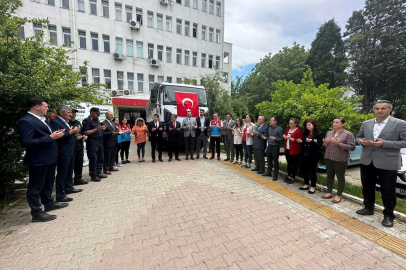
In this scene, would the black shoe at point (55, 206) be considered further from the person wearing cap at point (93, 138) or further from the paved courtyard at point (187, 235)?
the person wearing cap at point (93, 138)

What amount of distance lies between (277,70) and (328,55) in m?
5.80

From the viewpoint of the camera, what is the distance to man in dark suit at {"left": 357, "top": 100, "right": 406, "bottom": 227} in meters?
3.22

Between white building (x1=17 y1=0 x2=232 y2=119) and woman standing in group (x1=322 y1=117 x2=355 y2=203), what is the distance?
1496cm

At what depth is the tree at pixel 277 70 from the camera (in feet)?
79.9

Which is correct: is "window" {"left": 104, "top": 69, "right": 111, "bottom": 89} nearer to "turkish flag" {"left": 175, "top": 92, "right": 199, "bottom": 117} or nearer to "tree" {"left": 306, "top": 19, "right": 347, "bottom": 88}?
"turkish flag" {"left": 175, "top": 92, "right": 199, "bottom": 117}

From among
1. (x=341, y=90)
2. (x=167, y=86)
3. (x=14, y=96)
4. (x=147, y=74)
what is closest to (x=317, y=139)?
(x=341, y=90)

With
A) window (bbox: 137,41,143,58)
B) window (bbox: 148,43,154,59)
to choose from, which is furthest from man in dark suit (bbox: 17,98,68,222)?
window (bbox: 148,43,154,59)

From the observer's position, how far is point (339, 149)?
13.5 feet

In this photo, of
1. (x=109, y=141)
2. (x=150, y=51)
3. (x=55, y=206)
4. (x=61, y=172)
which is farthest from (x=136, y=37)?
(x=55, y=206)

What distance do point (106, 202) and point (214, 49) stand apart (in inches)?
1024

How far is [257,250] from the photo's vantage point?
2.68 metres

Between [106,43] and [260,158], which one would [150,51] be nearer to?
[106,43]

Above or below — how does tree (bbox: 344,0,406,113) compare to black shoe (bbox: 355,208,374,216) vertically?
above

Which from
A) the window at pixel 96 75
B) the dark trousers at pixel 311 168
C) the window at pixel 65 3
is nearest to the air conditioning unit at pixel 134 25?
the window at pixel 65 3
